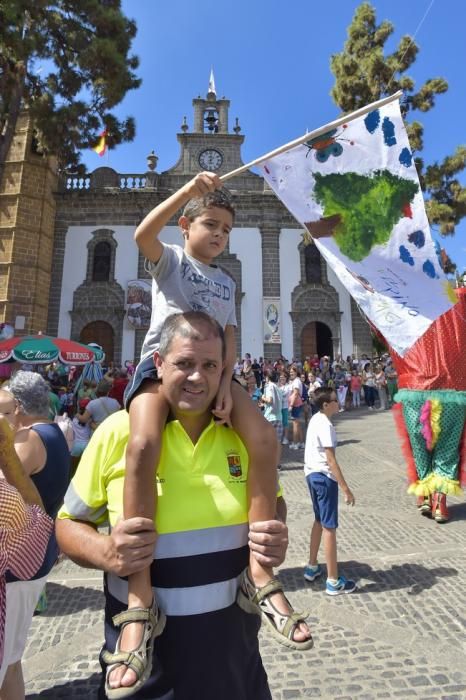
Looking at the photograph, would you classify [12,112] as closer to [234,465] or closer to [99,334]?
[99,334]

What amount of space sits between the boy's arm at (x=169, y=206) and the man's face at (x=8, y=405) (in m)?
1.54

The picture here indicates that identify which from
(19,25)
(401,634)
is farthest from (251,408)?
(19,25)

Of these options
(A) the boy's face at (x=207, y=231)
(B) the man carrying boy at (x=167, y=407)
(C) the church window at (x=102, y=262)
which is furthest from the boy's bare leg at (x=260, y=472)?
(C) the church window at (x=102, y=262)

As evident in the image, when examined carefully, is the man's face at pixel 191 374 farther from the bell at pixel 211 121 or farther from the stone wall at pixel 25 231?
the bell at pixel 211 121

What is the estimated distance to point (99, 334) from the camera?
2008 centimetres

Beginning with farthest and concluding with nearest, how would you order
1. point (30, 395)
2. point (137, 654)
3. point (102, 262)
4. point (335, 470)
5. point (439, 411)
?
point (102, 262) → point (439, 411) → point (335, 470) → point (30, 395) → point (137, 654)

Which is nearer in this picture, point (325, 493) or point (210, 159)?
point (325, 493)

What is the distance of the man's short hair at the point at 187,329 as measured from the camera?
4.81ft

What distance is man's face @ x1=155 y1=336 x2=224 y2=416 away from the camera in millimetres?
1437

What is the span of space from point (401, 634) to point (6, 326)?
56.8 feet

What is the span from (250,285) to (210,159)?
23.7 feet

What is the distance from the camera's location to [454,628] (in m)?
3.06

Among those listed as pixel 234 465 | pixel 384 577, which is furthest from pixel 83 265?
pixel 234 465

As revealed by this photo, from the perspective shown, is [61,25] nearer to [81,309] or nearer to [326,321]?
[81,309]
